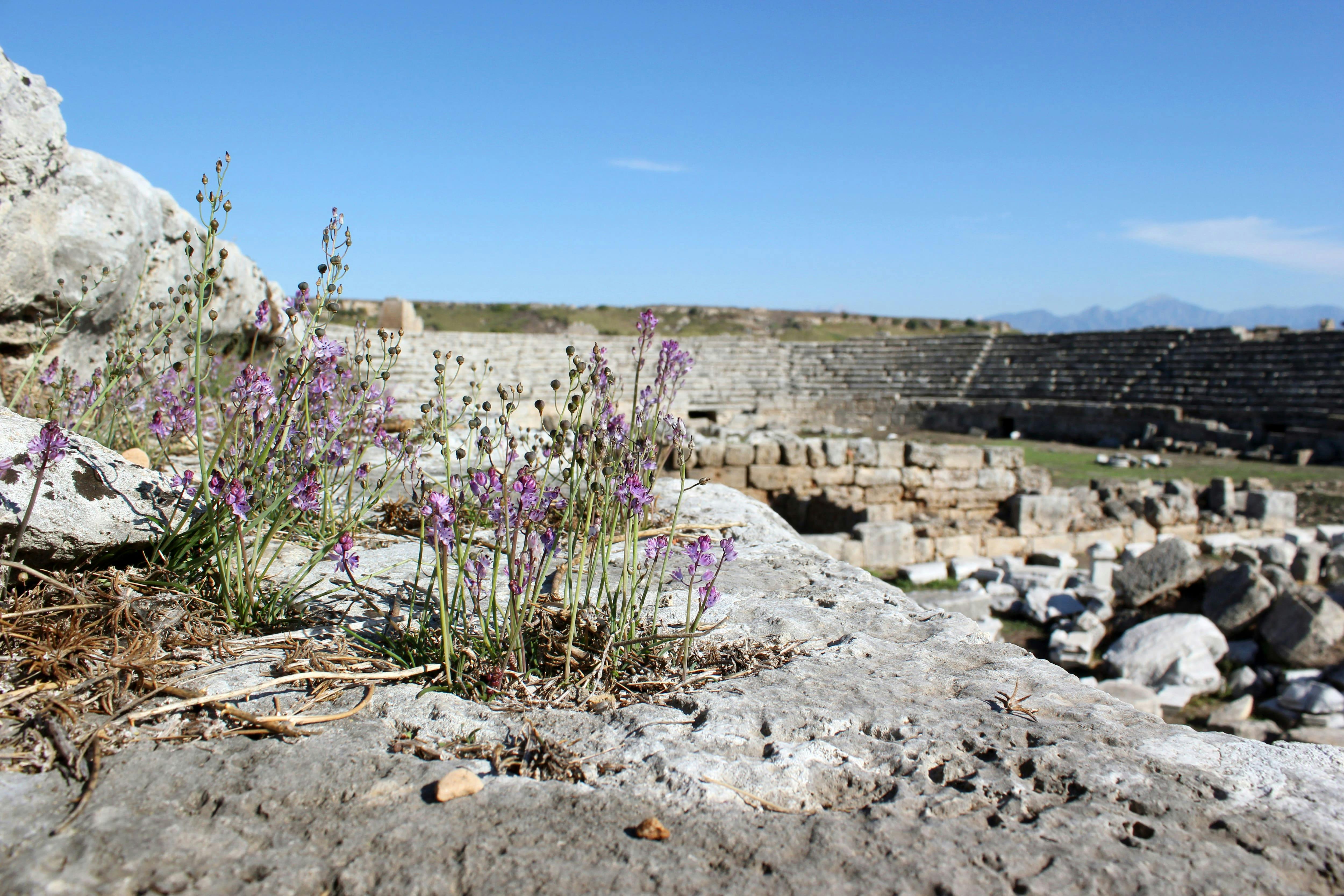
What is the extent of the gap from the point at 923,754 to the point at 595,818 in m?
0.68

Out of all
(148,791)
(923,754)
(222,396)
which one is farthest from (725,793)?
(222,396)

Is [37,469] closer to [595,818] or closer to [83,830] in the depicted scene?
Result: [83,830]

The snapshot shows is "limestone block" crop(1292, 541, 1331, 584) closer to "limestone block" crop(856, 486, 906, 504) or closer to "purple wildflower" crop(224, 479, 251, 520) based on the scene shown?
"limestone block" crop(856, 486, 906, 504)

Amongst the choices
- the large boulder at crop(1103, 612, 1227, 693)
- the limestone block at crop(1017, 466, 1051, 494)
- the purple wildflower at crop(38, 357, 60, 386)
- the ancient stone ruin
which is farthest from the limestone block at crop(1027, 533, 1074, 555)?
the purple wildflower at crop(38, 357, 60, 386)

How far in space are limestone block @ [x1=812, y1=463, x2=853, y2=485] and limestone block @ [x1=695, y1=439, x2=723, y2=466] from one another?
1.32m

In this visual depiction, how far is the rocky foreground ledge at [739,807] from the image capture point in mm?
1273

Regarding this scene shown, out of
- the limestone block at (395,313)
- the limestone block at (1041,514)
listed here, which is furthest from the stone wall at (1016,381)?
the limestone block at (1041,514)

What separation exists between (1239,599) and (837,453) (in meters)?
5.60

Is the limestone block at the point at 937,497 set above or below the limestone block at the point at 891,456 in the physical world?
below

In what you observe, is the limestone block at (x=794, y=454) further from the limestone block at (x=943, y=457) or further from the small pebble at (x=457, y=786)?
the small pebble at (x=457, y=786)

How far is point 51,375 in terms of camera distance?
3.29m

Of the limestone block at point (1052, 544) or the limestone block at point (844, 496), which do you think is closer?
the limestone block at point (844, 496)

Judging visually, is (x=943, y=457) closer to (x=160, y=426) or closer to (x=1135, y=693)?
(x=1135, y=693)

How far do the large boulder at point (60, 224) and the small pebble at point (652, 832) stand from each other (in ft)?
8.93
